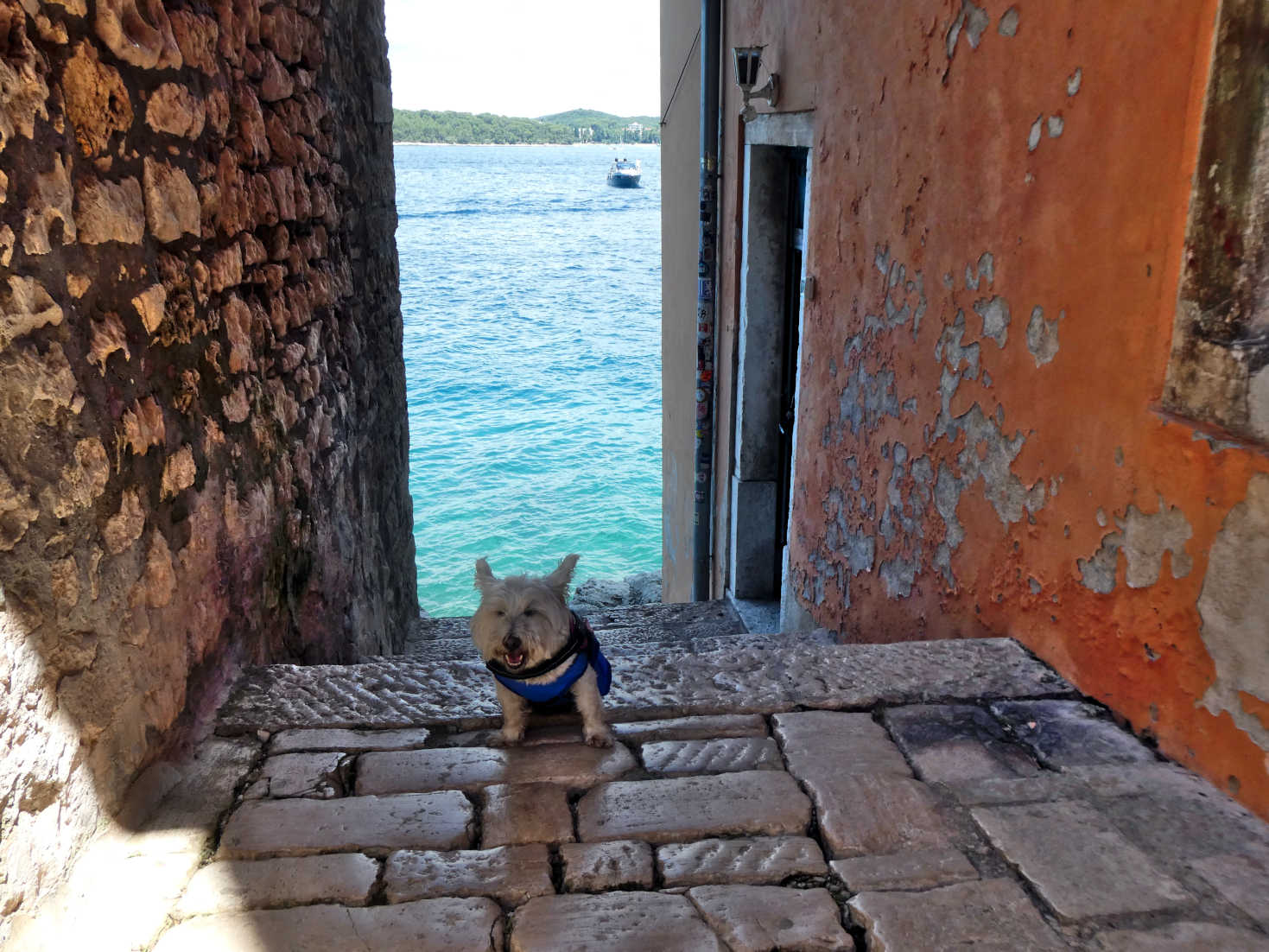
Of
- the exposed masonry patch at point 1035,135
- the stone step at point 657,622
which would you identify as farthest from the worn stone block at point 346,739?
the stone step at point 657,622

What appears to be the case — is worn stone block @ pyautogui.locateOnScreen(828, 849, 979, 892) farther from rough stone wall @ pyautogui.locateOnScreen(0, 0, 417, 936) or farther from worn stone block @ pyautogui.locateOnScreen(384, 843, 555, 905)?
rough stone wall @ pyautogui.locateOnScreen(0, 0, 417, 936)

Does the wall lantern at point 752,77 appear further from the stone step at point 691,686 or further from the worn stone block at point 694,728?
the worn stone block at point 694,728

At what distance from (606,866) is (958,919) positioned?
2.36 feet

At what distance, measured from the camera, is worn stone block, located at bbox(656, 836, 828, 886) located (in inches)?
76.4

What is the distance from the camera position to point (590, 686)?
2.44 metres

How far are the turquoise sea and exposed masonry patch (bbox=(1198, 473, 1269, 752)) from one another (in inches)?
456

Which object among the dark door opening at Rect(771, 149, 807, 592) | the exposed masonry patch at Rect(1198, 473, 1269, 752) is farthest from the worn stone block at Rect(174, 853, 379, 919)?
the dark door opening at Rect(771, 149, 807, 592)

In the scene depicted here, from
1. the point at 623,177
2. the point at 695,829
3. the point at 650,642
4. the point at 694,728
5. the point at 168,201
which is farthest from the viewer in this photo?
the point at 623,177

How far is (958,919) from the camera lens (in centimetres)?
179

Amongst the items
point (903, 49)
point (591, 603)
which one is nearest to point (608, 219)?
point (591, 603)

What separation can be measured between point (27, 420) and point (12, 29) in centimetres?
75

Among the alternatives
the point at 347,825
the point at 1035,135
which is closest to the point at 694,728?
the point at 347,825

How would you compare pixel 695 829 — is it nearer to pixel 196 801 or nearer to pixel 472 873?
pixel 472 873

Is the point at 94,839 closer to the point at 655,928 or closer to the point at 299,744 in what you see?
the point at 299,744
